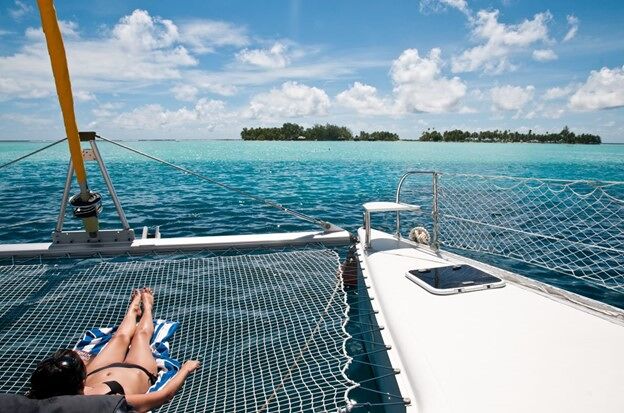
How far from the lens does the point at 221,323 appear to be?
5797 mm

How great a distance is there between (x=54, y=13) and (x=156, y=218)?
31.4ft

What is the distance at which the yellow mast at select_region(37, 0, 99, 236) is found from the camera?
5141 mm

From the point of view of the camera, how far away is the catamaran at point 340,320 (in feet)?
9.55

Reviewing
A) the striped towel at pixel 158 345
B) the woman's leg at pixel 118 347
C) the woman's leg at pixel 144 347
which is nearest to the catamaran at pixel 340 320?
the striped towel at pixel 158 345

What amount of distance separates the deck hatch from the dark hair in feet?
10.8

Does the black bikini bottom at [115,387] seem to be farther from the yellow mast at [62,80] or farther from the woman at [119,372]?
the yellow mast at [62,80]

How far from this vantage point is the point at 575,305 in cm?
402

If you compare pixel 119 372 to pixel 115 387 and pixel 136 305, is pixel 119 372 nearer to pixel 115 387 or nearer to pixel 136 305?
pixel 115 387

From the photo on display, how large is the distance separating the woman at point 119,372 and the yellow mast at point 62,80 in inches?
90.5

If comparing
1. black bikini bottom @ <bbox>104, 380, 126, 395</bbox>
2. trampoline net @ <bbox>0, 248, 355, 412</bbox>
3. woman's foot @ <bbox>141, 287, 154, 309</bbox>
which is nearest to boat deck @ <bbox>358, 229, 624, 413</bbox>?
trampoline net @ <bbox>0, 248, 355, 412</bbox>

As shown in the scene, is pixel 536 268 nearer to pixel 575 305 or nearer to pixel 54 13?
pixel 575 305

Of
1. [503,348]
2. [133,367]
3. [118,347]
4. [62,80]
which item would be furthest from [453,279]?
[62,80]

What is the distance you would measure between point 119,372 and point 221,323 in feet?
6.72

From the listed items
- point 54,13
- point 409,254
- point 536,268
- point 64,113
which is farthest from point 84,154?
point 536,268
